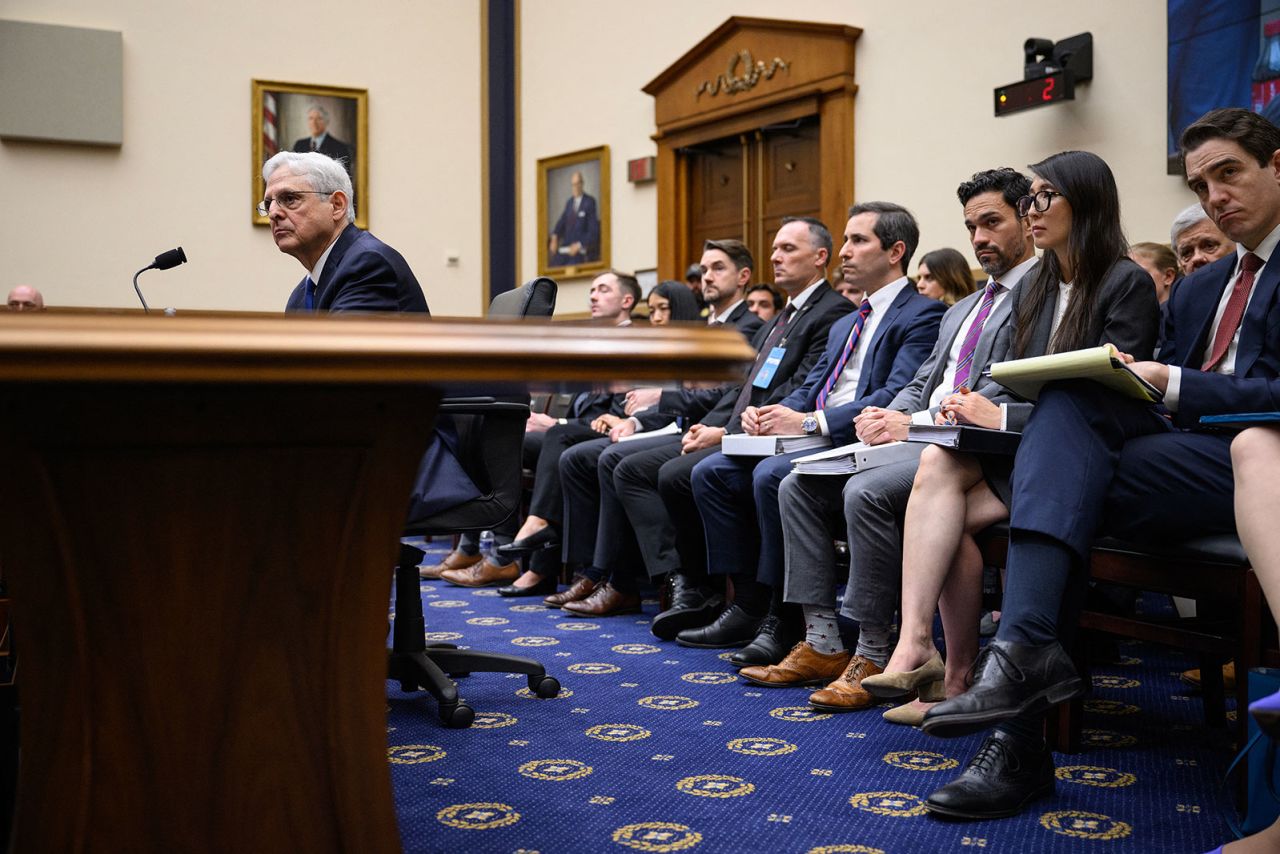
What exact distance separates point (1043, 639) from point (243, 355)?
4.45 ft

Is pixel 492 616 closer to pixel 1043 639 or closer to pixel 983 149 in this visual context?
pixel 1043 639

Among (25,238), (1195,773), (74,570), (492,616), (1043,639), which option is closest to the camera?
(74,570)

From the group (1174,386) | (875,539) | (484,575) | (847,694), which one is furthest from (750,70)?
(1174,386)

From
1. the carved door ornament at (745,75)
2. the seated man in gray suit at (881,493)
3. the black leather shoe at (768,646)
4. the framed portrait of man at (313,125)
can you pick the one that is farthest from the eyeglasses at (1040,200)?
the framed portrait of man at (313,125)

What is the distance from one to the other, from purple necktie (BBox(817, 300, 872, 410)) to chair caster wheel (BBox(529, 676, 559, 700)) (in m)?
1.15

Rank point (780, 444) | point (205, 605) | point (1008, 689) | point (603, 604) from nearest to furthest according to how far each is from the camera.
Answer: point (205, 605)
point (1008, 689)
point (780, 444)
point (603, 604)

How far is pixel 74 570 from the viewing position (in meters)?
0.99

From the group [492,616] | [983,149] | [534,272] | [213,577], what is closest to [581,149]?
[534,272]

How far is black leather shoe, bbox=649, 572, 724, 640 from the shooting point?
3174 mm

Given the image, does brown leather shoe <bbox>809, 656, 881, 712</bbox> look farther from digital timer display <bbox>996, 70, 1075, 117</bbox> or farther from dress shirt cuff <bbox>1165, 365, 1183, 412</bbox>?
digital timer display <bbox>996, 70, 1075, 117</bbox>

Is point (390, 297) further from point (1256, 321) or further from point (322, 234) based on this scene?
point (1256, 321)

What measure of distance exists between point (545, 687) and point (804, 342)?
1.42 m

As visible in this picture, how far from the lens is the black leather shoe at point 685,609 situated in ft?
10.4

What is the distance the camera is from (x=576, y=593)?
12.2 feet
